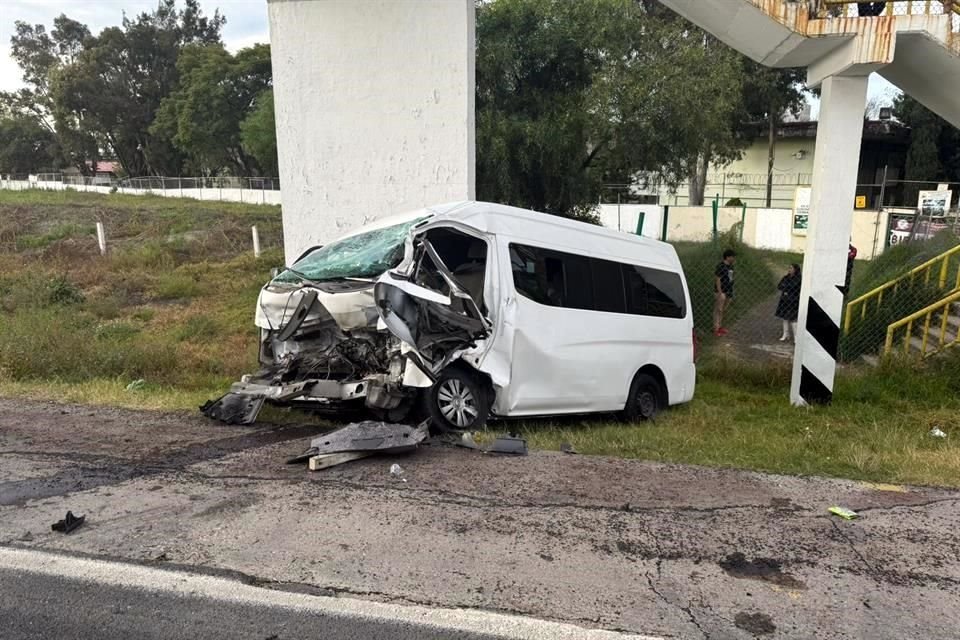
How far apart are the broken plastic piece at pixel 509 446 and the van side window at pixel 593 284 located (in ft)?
4.72

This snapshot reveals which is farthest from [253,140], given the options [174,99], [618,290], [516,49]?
[618,290]

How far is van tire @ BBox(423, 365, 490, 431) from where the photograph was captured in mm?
5453

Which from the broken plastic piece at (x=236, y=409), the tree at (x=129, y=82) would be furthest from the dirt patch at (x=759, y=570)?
the tree at (x=129, y=82)

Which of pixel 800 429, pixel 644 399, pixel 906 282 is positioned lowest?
pixel 800 429

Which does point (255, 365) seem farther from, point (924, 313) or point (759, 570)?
point (924, 313)

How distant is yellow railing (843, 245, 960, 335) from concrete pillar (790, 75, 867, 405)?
361 centimetres

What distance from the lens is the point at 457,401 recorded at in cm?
562

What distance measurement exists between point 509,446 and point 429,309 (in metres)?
1.25

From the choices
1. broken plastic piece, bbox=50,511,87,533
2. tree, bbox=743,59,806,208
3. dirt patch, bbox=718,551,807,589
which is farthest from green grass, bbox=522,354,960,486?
tree, bbox=743,59,806,208

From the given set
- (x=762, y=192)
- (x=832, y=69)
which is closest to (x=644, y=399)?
(x=832, y=69)

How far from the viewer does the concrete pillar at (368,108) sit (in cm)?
848

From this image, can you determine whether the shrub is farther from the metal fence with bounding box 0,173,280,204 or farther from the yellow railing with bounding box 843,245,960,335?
the metal fence with bounding box 0,173,280,204

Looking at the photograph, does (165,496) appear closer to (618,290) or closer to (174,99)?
(618,290)

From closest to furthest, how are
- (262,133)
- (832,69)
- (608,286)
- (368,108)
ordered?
(608,286), (832,69), (368,108), (262,133)
